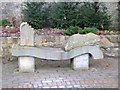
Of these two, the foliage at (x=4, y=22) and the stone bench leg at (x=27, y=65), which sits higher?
the foliage at (x=4, y=22)

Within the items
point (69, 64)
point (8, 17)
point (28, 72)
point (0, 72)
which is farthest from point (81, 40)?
point (8, 17)

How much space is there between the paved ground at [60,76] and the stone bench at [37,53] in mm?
169

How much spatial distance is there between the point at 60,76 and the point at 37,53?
0.65 metres

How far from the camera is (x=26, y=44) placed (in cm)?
609

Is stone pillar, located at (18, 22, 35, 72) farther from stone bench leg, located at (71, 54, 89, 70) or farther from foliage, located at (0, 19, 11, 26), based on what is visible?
foliage, located at (0, 19, 11, 26)

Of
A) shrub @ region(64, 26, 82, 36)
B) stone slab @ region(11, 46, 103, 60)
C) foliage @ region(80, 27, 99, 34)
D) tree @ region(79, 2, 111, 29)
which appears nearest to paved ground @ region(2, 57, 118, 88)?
stone slab @ region(11, 46, 103, 60)

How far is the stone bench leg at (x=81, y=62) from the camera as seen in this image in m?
6.30

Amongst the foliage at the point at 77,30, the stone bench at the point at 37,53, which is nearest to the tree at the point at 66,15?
the foliage at the point at 77,30

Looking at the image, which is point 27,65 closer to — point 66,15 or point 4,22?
point 4,22

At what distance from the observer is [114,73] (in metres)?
6.17

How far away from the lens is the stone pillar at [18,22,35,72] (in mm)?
6039

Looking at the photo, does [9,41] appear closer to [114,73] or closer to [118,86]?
[114,73]

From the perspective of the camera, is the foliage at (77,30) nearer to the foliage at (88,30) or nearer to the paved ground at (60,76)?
the foliage at (88,30)

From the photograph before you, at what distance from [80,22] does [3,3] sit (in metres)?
2.12
